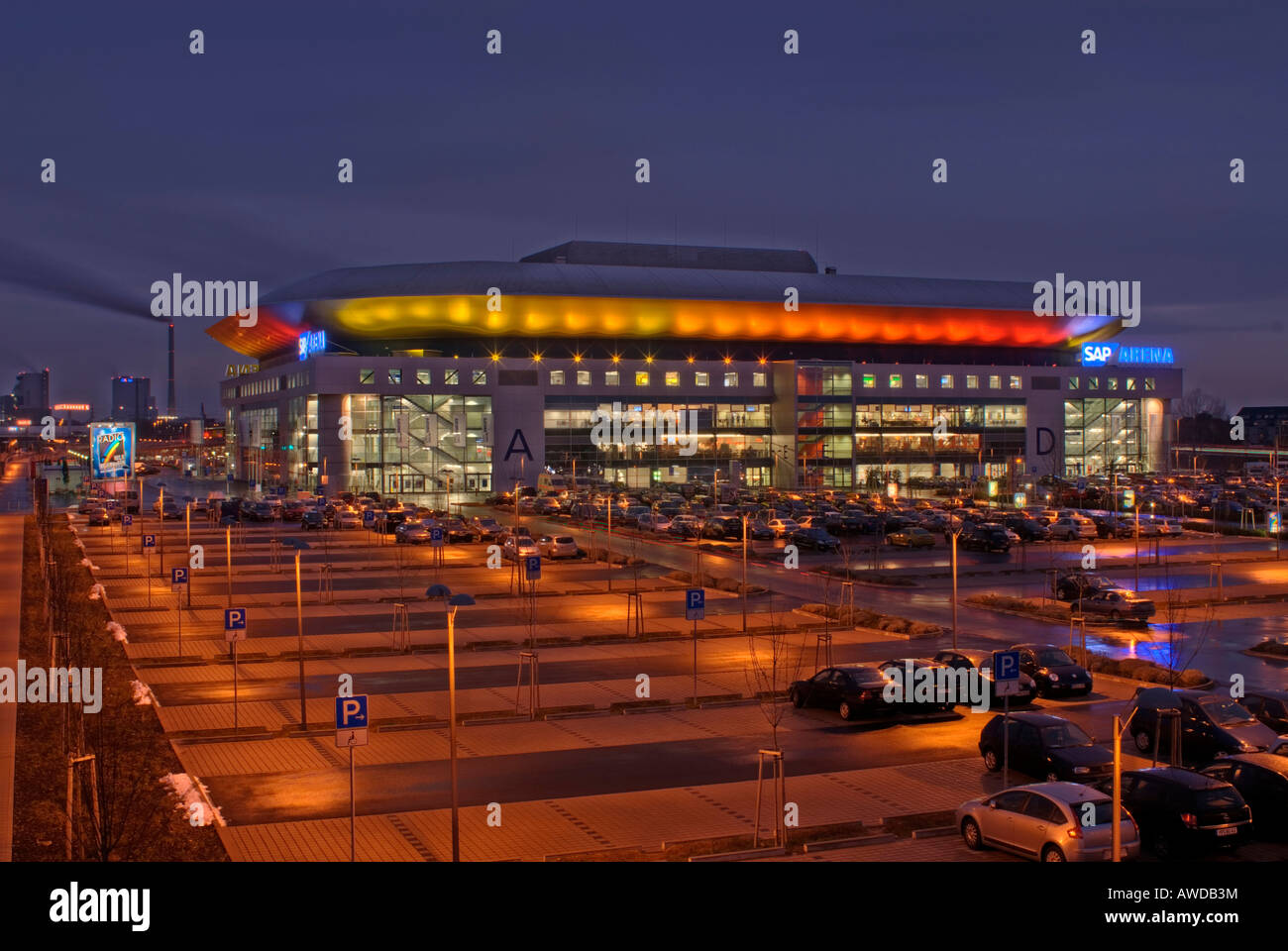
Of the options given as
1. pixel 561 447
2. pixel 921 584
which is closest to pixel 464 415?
pixel 561 447

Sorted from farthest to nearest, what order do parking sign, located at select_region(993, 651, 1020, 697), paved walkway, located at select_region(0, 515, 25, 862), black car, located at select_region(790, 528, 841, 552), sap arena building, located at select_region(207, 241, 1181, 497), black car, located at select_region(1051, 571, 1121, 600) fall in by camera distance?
sap arena building, located at select_region(207, 241, 1181, 497) → black car, located at select_region(790, 528, 841, 552) → black car, located at select_region(1051, 571, 1121, 600) → parking sign, located at select_region(993, 651, 1020, 697) → paved walkway, located at select_region(0, 515, 25, 862)

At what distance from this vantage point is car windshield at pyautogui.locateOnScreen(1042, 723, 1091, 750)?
54.4ft

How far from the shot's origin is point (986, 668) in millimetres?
21906

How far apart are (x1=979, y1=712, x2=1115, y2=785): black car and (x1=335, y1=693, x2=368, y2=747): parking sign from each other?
27.9 feet

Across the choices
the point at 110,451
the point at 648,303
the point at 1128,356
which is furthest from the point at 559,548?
the point at 1128,356

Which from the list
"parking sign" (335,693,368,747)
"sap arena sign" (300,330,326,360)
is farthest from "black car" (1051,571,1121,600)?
"sap arena sign" (300,330,326,360)

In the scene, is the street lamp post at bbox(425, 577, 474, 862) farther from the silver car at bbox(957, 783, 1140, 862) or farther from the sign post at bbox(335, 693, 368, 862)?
the silver car at bbox(957, 783, 1140, 862)

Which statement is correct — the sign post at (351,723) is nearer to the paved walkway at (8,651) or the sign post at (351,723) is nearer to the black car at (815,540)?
the paved walkway at (8,651)

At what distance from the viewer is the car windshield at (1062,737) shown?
16578 millimetres

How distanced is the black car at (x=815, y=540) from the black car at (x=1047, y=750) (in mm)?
31194
